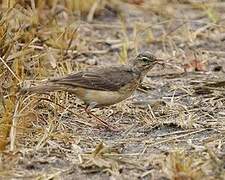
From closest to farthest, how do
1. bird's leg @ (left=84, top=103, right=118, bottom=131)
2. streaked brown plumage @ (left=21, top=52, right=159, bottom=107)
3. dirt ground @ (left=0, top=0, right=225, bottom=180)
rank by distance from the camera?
dirt ground @ (left=0, top=0, right=225, bottom=180), streaked brown plumage @ (left=21, top=52, right=159, bottom=107), bird's leg @ (left=84, top=103, right=118, bottom=131)

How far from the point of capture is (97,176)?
5.54 metres

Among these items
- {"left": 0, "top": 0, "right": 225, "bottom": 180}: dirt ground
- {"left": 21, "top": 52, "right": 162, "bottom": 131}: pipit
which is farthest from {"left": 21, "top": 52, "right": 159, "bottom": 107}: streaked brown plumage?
{"left": 0, "top": 0, "right": 225, "bottom": 180}: dirt ground

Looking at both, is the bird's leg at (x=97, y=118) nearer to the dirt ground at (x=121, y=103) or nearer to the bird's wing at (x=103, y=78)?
the dirt ground at (x=121, y=103)

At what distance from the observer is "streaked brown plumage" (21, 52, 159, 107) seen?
21.9 feet

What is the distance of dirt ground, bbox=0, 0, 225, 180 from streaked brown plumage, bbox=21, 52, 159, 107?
0.21 meters

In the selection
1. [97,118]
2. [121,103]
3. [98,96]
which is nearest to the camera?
[98,96]

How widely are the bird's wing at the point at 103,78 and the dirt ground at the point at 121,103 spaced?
11.4 inches

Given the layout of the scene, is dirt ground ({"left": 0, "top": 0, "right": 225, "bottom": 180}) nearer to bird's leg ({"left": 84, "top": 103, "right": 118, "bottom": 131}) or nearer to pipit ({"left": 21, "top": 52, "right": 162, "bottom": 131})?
bird's leg ({"left": 84, "top": 103, "right": 118, "bottom": 131})

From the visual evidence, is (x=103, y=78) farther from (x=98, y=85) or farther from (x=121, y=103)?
(x=121, y=103)

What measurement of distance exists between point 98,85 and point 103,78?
9 centimetres

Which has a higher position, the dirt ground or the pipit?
the pipit

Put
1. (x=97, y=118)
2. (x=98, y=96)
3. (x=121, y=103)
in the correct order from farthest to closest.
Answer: (x=121, y=103) < (x=97, y=118) < (x=98, y=96)

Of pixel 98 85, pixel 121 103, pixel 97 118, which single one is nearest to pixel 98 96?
pixel 98 85

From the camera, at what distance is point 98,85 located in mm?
6859
